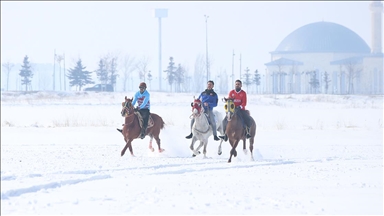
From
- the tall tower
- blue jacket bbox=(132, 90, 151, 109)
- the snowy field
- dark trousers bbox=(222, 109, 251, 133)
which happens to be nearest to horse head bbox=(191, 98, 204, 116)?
dark trousers bbox=(222, 109, 251, 133)

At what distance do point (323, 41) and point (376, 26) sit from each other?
34.0 feet

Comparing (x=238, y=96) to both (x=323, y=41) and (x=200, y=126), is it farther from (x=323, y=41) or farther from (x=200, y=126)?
(x=323, y=41)

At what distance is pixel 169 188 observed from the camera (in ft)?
47.0

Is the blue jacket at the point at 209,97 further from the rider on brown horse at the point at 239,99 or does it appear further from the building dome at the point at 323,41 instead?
the building dome at the point at 323,41

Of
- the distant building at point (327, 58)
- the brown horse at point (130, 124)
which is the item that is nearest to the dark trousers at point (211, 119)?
the brown horse at point (130, 124)

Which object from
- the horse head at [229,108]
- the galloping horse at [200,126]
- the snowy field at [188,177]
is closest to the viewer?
the snowy field at [188,177]

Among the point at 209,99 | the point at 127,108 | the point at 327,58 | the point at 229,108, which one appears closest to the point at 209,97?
the point at 209,99

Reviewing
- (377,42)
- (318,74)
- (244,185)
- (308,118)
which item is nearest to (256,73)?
(318,74)

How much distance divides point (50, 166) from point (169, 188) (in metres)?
4.21

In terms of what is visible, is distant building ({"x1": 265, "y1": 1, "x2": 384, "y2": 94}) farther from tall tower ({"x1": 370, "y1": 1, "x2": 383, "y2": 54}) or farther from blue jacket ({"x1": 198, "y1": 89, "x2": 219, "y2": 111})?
blue jacket ({"x1": 198, "y1": 89, "x2": 219, "y2": 111})

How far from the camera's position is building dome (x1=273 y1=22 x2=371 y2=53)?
551 ft

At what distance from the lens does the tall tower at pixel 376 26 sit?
162375 mm

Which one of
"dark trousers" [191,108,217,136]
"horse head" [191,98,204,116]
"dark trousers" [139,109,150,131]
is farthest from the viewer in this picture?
"dark trousers" [139,109,150,131]

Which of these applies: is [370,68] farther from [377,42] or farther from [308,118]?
[308,118]
